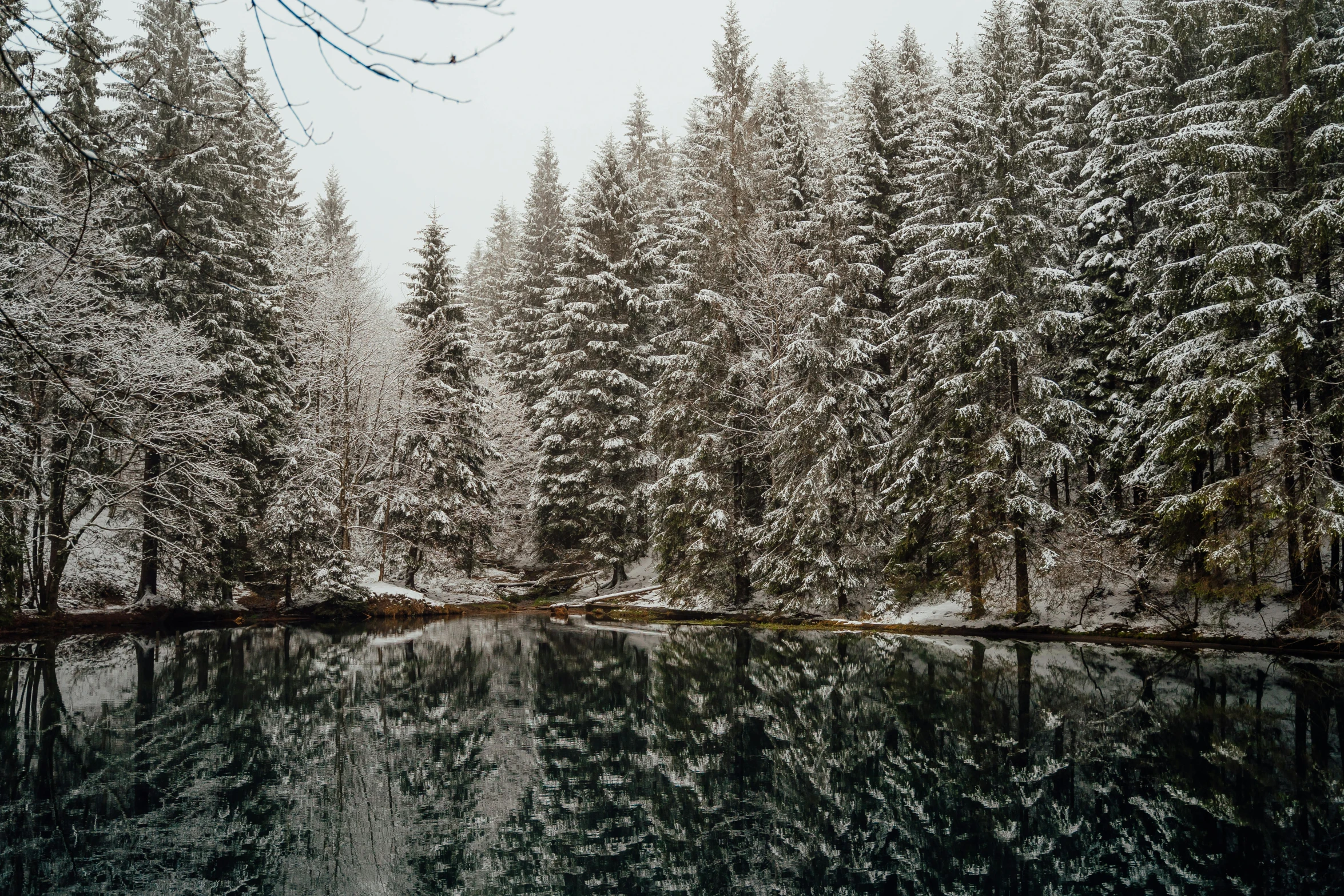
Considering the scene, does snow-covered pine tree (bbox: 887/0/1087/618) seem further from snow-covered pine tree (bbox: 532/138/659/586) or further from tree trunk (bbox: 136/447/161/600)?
tree trunk (bbox: 136/447/161/600)

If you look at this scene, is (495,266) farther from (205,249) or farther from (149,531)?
(149,531)

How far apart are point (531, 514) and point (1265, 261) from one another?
76.5ft

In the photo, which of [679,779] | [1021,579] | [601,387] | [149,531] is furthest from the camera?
[601,387]

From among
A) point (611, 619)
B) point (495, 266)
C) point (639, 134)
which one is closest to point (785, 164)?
point (639, 134)

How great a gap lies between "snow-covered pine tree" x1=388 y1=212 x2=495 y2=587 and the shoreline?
2395 millimetres

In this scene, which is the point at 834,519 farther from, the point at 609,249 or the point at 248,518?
the point at 248,518

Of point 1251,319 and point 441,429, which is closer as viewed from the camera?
point 1251,319

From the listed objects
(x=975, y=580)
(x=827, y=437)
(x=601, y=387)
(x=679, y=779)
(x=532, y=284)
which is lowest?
(x=679, y=779)

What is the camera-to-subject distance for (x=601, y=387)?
1193 inches

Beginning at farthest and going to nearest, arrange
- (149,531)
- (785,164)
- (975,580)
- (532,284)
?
1. (532,284)
2. (785,164)
3. (149,531)
4. (975,580)

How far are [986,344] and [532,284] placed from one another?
2301cm

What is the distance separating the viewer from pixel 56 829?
6.81 m

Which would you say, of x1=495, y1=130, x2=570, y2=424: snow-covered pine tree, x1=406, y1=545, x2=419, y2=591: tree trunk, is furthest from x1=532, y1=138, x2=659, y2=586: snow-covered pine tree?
x1=406, y1=545, x2=419, y2=591: tree trunk

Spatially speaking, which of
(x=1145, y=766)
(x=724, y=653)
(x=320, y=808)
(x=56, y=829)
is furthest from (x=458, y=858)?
(x=724, y=653)
